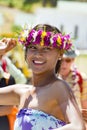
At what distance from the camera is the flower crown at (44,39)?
3.11 meters

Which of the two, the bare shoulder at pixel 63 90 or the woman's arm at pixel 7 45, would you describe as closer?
the bare shoulder at pixel 63 90

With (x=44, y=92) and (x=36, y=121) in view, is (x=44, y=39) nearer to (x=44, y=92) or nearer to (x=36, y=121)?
(x=44, y=92)

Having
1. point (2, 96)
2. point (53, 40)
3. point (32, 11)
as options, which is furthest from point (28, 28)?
point (32, 11)

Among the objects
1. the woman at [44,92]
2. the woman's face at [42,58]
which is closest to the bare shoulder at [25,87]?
the woman at [44,92]

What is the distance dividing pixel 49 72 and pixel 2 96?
407 mm

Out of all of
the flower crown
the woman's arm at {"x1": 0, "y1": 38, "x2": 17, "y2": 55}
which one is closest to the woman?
the flower crown

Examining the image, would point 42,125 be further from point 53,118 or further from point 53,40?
point 53,40

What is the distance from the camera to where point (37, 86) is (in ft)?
10.1

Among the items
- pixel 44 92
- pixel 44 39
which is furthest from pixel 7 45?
pixel 44 92

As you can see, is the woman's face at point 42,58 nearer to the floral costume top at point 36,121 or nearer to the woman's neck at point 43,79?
the woman's neck at point 43,79

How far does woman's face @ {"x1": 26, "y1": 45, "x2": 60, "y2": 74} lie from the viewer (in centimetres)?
305

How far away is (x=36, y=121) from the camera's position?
2986mm

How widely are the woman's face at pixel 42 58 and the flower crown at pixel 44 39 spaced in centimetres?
4

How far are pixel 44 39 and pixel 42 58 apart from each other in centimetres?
14
